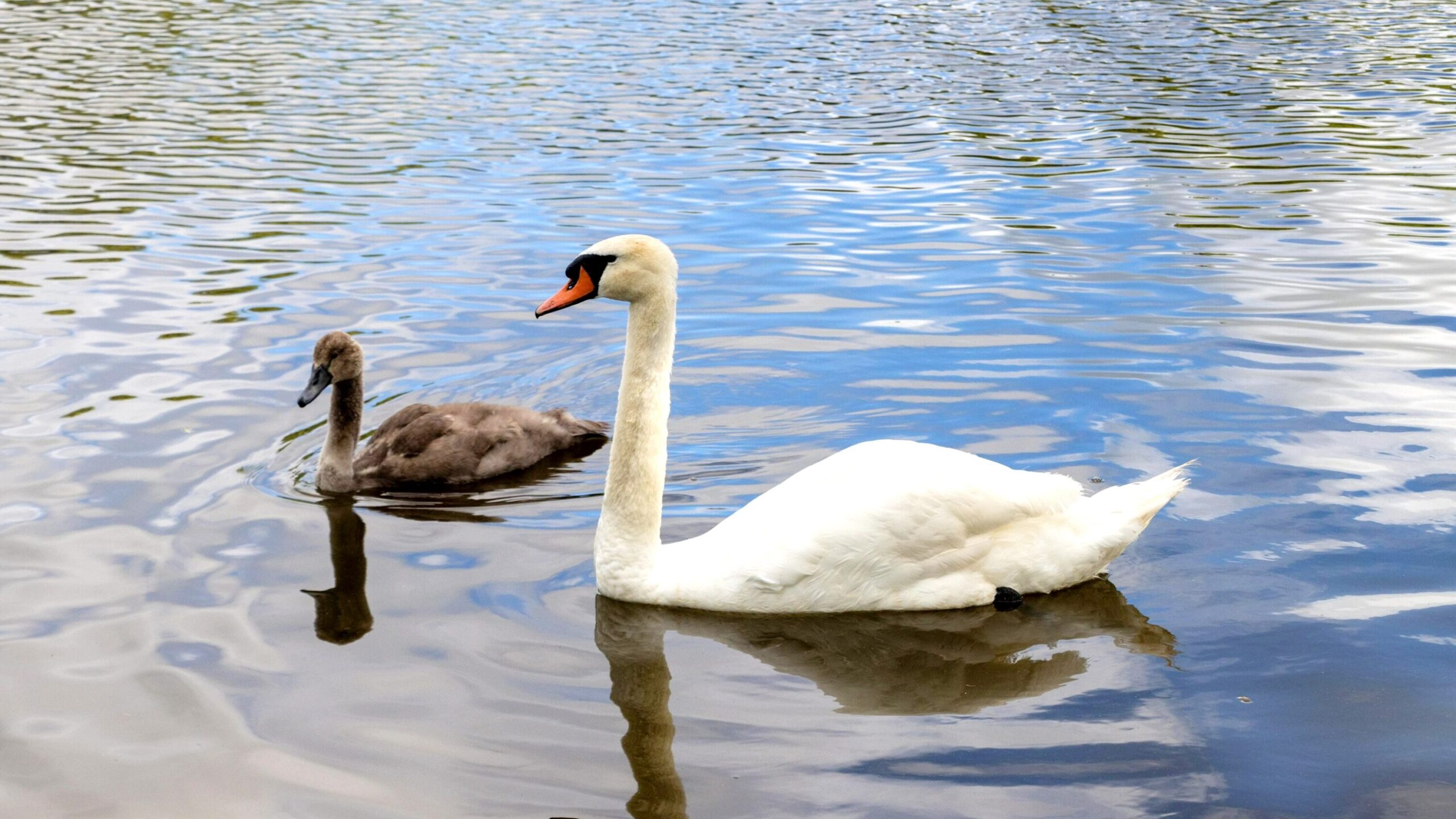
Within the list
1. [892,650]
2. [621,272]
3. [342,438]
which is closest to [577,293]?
[621,272]

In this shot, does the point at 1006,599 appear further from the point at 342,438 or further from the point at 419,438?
the point at 342,438

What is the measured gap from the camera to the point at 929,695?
5.43 metres

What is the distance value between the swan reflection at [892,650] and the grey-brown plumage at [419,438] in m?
1.95

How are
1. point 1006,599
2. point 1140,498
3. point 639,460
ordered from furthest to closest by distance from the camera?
point 639,460
point 1140,498
point 1006,599

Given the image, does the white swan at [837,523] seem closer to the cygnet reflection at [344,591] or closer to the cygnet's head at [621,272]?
the cygnet's head at [621,272]

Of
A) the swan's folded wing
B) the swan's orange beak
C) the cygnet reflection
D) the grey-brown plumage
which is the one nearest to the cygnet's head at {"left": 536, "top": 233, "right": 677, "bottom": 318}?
the swan's orange beak

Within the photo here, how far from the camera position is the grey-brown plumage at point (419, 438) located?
793cm

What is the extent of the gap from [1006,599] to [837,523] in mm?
780

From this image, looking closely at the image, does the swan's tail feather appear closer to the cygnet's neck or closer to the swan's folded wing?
the swan's folded wing

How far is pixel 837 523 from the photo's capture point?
5832 millimetres

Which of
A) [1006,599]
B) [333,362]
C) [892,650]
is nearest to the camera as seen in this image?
[892,650]

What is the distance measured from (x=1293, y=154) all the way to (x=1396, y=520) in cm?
929

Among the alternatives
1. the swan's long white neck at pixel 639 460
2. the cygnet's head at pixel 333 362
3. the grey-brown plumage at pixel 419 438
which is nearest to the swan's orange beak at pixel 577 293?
the swan's long white neck at pixel 639 460

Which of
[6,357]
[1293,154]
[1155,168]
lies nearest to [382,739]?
[6,357]
